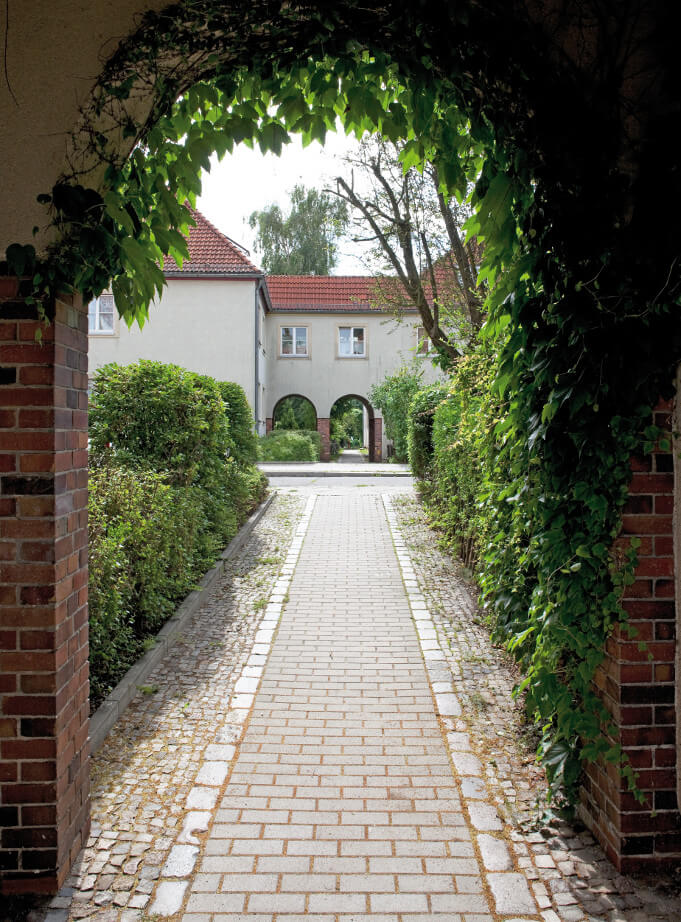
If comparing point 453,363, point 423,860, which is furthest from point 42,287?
point 453,363

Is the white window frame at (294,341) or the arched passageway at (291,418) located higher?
the white window frame at (294,341)

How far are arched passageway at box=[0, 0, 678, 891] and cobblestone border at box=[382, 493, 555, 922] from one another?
2.11 ft

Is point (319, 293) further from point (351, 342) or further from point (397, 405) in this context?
point (397, 405)

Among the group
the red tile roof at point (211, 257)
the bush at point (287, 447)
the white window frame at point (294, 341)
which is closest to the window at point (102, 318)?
the red tile roof at point (211, 257)

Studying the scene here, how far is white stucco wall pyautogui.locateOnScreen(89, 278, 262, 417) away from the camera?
80.0 feet

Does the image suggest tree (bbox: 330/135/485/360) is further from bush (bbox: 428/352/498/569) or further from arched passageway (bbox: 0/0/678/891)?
arched passageway (bbox: 0/0/678/891)

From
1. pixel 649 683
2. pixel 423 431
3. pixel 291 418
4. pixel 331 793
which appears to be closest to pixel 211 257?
pixel 291 418

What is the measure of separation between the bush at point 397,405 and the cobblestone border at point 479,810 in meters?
20.5

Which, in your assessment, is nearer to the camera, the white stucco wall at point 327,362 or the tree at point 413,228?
the tree at point 413,228

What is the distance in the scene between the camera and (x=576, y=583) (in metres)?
3.23

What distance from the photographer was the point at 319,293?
1225 inches

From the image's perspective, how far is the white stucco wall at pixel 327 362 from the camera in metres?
30.2

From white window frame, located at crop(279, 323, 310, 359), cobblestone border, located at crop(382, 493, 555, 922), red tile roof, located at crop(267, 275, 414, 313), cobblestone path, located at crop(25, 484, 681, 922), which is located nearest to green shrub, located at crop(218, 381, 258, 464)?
cobblestone path, located at crop(25, 484, 681, 922)

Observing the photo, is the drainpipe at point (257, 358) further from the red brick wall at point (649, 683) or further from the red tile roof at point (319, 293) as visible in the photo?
the red brick wall at point (649, 683)
